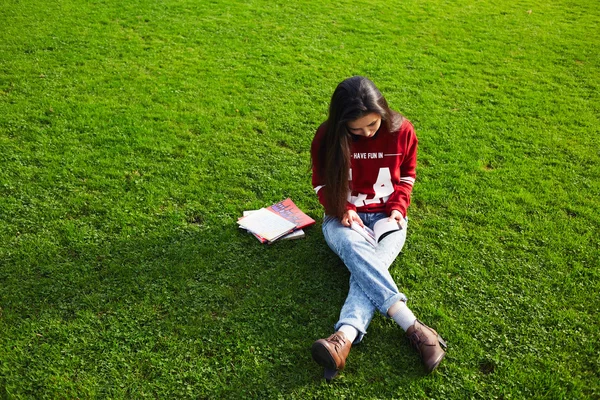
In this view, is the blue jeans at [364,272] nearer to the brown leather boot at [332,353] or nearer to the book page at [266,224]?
the brown leather boot at [332,353]

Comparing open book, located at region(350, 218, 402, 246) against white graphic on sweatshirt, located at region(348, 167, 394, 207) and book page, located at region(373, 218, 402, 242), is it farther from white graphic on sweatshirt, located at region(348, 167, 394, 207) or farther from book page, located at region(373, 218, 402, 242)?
white graphic on sweatshirt, located at region(348, 167, 394, 207)

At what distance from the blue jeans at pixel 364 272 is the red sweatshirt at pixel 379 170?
0.96 ft

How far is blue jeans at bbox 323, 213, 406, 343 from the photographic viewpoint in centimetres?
395

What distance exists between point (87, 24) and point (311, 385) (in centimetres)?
782

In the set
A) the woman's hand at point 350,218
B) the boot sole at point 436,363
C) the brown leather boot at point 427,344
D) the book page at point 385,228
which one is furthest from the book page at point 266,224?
the boot sole at point 436,363

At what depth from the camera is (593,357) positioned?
3.88m

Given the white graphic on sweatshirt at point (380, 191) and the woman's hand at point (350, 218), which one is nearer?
the woman's hand at point (350, 218)

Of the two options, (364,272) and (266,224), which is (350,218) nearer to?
(364,272)

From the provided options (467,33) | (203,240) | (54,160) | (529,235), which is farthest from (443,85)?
(54,160)

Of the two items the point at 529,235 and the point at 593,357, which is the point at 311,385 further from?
the point at 529,235

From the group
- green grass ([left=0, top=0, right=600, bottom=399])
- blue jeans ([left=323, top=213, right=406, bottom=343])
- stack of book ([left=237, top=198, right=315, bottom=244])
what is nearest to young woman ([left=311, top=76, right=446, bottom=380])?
blue jeans ([left=323, top=213, right=406, bottom=343])

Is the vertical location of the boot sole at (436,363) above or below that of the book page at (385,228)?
below

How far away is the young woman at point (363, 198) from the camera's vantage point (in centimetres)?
384

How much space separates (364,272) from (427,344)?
0.71m
